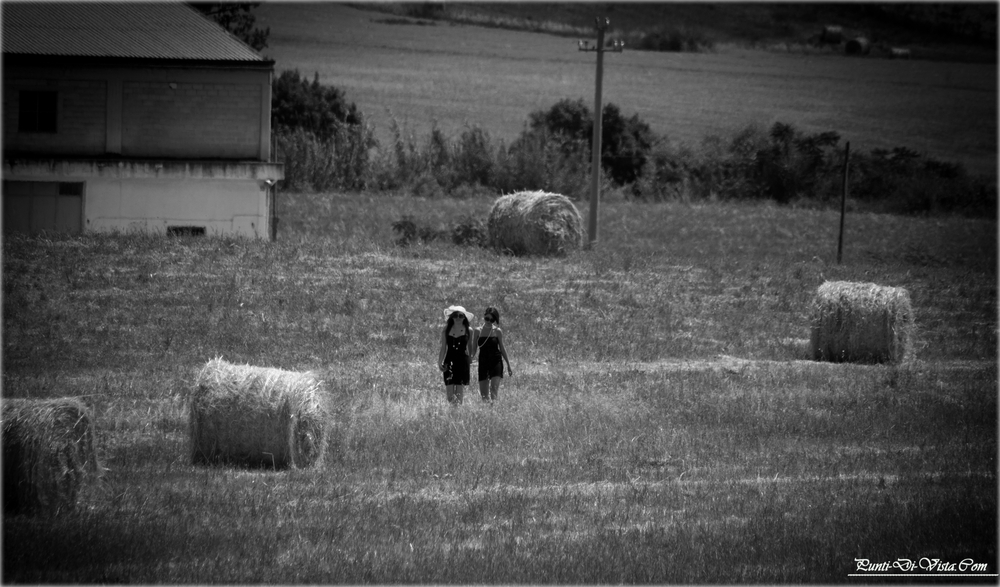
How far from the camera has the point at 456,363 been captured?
1499cm

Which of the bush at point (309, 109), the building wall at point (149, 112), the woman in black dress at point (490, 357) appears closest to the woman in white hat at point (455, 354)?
the woman in black dress at point (490, 357)

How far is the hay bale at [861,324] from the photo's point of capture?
19.4 meters

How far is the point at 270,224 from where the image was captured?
3634 centimetres

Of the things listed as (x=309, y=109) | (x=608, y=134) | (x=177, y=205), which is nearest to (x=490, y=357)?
(x=177, y=205)

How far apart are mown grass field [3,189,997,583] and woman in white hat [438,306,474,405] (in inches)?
16.9

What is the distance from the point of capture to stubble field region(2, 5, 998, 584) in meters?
9.33

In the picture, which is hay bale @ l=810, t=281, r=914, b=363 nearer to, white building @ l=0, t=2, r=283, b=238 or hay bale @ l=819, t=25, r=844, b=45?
white building @ l=0, t=2, r=283, b=238

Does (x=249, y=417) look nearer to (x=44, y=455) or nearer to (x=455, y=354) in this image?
(x=44, y=455)

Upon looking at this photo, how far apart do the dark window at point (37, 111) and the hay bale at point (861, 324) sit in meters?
24.5

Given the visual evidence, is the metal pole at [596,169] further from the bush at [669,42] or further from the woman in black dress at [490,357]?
the bush at [669,42]

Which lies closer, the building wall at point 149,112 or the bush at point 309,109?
the building wall at point 149,112

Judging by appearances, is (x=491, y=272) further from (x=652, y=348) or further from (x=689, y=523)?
(x=689, y=523)

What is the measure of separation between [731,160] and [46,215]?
107 ft

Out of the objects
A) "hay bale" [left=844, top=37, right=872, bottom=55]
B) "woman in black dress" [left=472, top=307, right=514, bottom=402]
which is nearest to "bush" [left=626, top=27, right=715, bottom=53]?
"hay bale" [left=844, top=37, right=872, bottom=55]
